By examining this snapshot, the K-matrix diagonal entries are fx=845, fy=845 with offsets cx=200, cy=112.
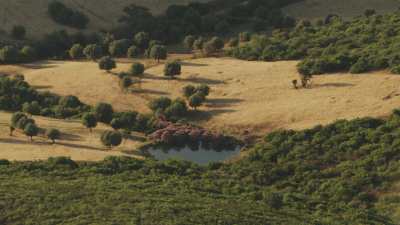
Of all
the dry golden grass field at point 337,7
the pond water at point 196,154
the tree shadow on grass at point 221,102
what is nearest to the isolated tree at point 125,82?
the tree shadow on grass at point 221,102

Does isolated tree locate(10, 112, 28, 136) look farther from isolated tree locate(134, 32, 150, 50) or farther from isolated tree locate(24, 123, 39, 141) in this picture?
isolated tree locate(134, 32, 150, 50)

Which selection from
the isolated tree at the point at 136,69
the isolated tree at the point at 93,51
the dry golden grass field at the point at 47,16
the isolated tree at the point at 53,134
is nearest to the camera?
the isolated tree at the point at 53,134

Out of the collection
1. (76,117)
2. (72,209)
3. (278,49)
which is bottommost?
(72,209)

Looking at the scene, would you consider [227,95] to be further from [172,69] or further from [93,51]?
[93,51]

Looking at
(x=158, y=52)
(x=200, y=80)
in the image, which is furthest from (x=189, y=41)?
(x=200, y=80)

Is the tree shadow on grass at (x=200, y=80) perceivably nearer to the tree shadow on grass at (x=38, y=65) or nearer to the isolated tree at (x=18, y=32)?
the tree shadow on grass at (x=38, y=65)

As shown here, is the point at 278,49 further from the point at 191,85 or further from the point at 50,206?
the point at 50,206

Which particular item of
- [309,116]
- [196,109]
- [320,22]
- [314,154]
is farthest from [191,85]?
[320,22]

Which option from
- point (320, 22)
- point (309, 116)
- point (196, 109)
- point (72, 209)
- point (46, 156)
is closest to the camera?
point (72, 209)
